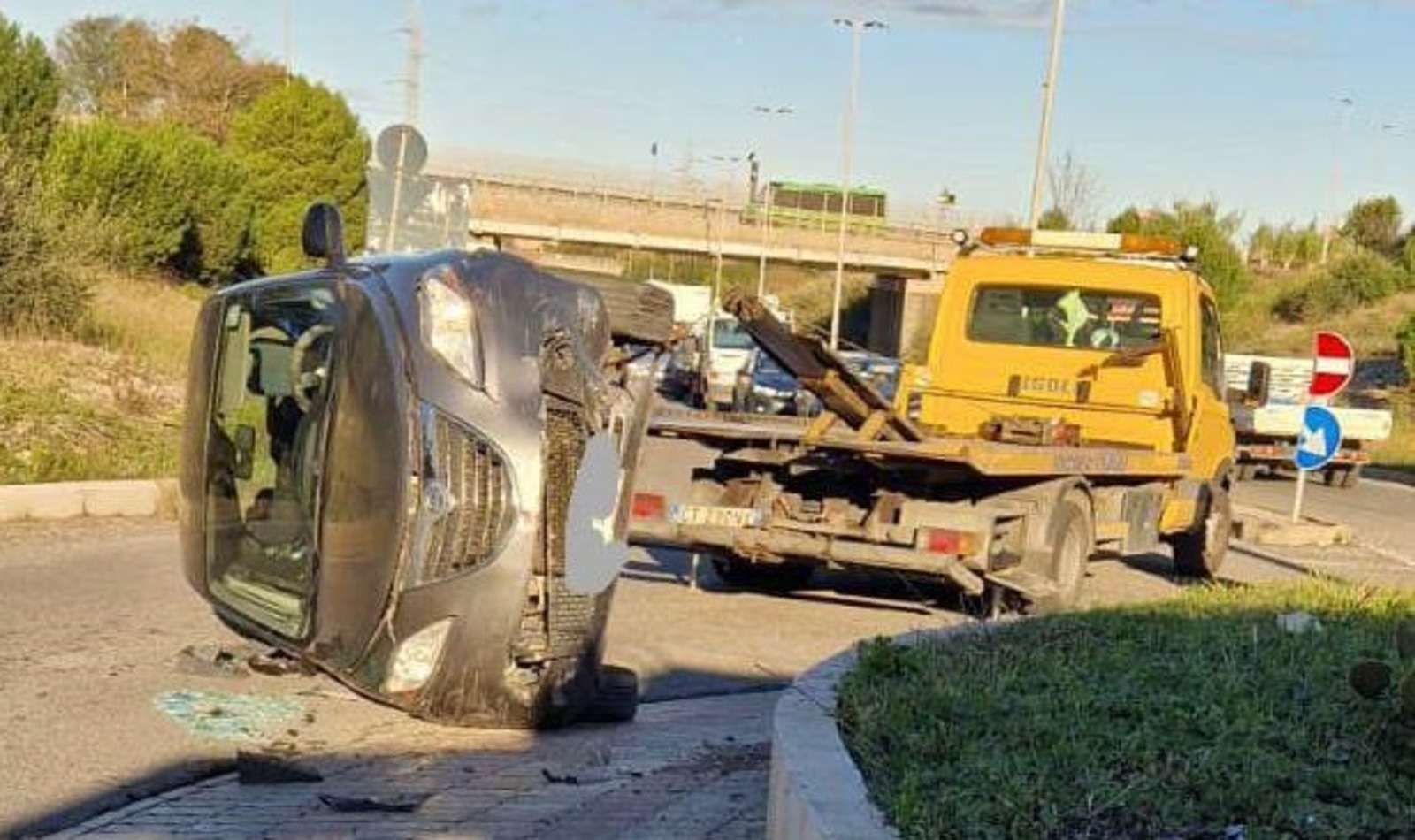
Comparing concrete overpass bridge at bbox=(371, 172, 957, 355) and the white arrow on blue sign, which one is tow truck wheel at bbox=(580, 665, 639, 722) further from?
concrete overpass bridge at bbox=(371, 172, 957, 355)

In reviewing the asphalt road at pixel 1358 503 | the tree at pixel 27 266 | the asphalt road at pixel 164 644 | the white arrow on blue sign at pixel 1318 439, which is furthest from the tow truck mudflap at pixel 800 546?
the tree at pixel 27 266

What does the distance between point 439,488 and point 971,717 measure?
2157 mm

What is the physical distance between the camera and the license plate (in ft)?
33.7

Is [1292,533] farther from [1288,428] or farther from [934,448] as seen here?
[1288,428]

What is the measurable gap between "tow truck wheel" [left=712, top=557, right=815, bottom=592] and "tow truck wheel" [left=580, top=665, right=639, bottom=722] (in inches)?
178

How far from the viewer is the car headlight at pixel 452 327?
612cm

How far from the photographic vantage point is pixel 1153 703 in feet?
16.5

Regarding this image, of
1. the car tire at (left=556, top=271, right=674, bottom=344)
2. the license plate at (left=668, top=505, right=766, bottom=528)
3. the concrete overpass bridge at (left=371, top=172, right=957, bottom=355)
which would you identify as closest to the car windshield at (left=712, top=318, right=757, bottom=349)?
the concrete overpass bridge at (left=371, top=172, right=957, bottom=355)

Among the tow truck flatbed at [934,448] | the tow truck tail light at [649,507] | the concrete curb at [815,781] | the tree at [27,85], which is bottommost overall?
the tow truck tail light at [649,507]

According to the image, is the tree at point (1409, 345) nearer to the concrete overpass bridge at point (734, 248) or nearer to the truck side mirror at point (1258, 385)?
the concrete overpass bridge at point (734, 248)

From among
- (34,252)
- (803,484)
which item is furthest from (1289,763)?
(34,252)

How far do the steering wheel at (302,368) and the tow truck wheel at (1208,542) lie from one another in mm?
8988

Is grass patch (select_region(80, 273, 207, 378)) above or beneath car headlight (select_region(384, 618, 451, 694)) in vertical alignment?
beneath

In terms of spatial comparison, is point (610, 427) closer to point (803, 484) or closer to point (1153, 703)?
point (1153, 703)
